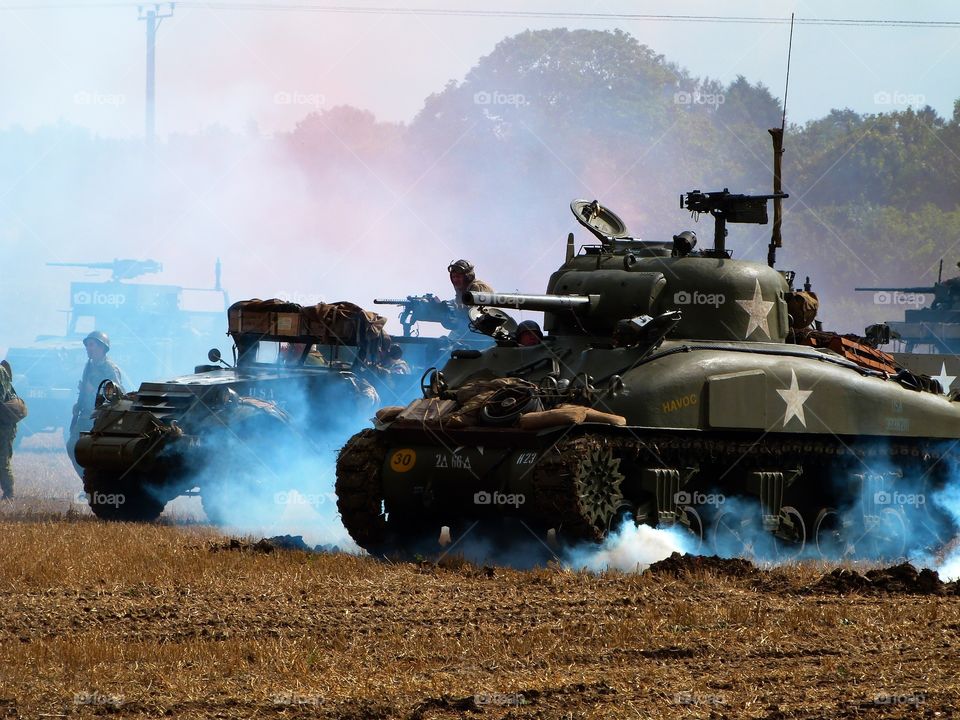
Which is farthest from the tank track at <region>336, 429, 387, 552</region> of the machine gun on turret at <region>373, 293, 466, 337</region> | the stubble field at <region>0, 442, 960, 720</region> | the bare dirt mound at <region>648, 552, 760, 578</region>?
the machine gun on turret at <region>373, 293, 466, 337</region>

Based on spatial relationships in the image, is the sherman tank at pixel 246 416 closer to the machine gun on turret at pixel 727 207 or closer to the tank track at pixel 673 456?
the machine gun on turret at pixel 727 207

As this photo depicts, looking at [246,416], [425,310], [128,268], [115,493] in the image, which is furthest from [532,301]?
[128,268]

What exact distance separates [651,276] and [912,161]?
46484 mm

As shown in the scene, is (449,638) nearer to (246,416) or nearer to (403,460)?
(403,460)

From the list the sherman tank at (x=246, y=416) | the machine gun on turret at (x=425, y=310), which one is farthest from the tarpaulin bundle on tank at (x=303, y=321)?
the machine gun on turret at (x=425, y=310)

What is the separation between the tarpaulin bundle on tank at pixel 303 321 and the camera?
20969mm

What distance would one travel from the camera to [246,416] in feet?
61.5

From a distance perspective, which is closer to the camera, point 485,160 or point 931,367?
point 931,367

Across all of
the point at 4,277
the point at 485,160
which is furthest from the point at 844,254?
the point at 4,277

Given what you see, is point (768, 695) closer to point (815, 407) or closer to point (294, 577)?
point (294, 577)

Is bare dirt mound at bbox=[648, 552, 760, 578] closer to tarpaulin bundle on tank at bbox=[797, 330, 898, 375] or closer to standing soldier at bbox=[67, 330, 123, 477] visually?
tarpaulin bundle on tank at bbox=[797, 330, 898, 375]

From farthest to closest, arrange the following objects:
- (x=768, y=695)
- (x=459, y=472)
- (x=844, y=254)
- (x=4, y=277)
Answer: (x=844, y=254), (x=4, y=277), (x=459, y=472), (x=768, y=695)

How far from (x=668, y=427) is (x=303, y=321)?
7.57 metres

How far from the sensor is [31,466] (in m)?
27.2
